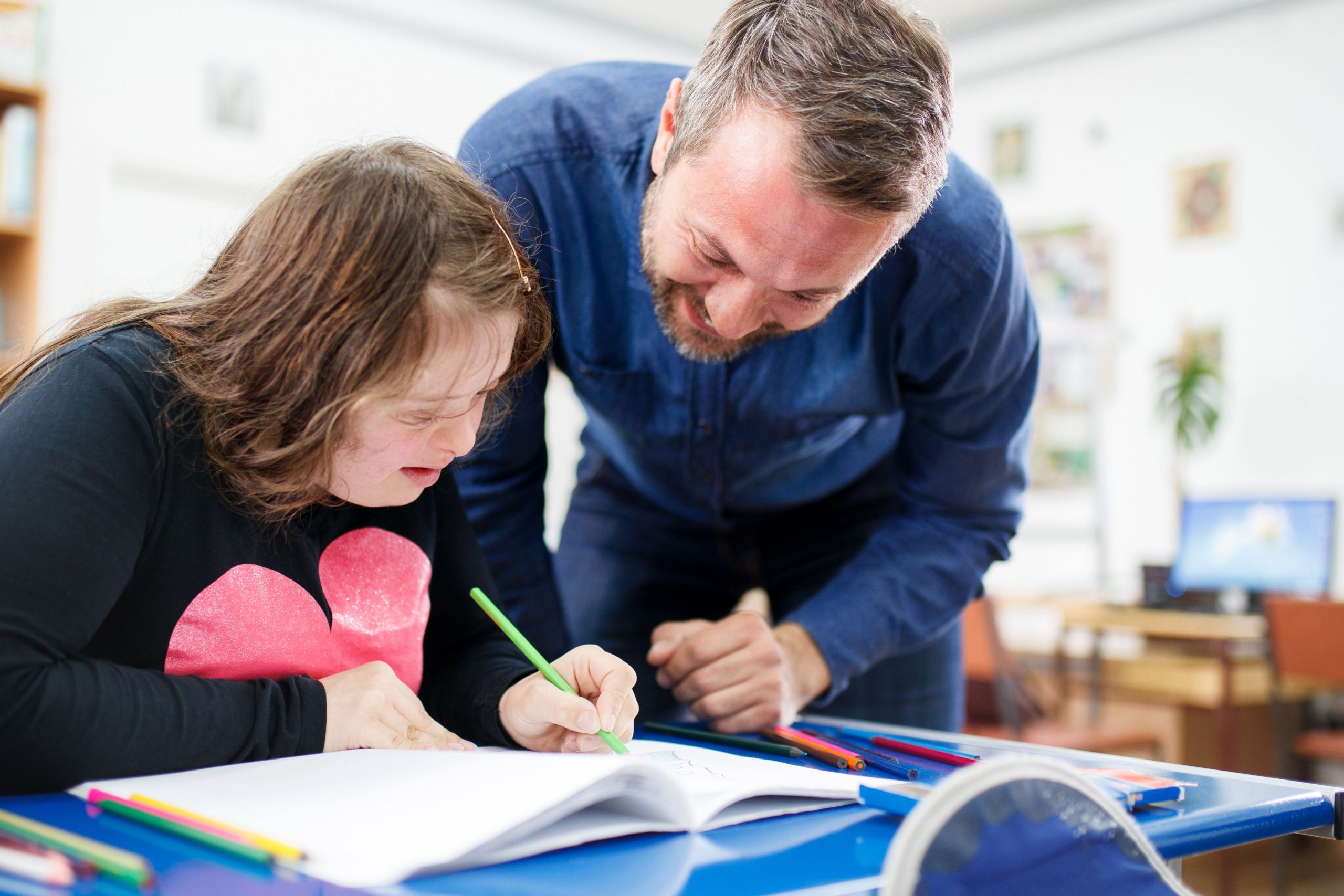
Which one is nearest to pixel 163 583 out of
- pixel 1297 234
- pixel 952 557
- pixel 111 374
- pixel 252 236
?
pixel 111 374

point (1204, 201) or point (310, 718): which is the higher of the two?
point (1204, 201)

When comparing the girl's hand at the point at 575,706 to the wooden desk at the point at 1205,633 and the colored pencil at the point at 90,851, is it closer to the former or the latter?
the colored pencil at the point at 90,851

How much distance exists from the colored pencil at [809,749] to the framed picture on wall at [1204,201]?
12.4 feet

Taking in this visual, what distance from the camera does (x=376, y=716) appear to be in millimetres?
812

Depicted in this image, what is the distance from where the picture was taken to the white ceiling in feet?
14.5

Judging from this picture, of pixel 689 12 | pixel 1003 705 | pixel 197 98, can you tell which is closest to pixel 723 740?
pixel 1003 705

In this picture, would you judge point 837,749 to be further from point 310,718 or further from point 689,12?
point 689,12

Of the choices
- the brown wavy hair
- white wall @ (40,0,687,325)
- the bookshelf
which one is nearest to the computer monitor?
white wall @ (40,0,687,325)

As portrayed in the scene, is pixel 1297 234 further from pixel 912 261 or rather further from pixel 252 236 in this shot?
pixel 252 236

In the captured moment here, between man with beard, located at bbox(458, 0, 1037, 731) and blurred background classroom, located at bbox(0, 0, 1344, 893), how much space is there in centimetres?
166

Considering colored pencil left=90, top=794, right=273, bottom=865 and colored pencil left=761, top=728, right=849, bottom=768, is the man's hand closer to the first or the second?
colored pencil left=761, top=728, right=849, bottom=768

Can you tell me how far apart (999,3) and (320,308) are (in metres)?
4.29

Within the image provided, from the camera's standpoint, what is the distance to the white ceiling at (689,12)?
14.5 feet

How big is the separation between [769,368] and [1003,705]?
1.96 meters
